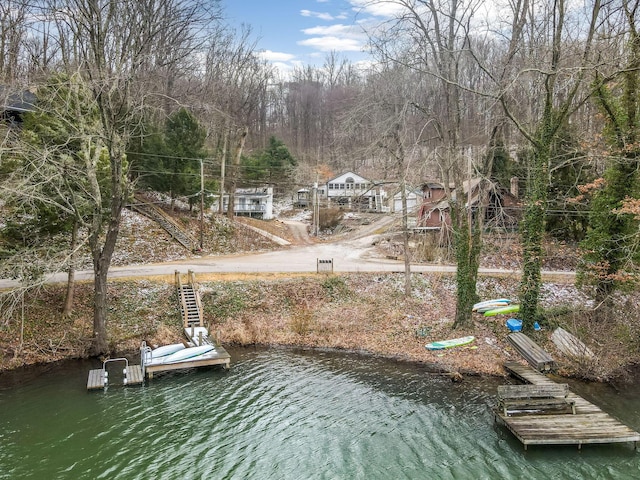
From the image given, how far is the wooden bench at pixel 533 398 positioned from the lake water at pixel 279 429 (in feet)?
2.37

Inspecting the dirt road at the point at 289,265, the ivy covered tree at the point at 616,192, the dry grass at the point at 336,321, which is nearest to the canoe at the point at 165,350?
the dry grass at the point at 336,321

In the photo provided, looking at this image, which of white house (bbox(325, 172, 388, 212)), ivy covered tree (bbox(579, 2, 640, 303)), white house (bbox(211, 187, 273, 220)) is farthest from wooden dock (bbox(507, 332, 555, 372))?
white house (bbox(325, 172, 388, 212))

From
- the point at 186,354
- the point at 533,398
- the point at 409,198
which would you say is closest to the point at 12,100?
the point at 186,354

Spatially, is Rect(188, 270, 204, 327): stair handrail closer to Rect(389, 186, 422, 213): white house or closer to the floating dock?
the floating dock

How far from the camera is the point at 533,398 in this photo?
38.9ft

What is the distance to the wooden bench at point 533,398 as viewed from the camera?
1150cm

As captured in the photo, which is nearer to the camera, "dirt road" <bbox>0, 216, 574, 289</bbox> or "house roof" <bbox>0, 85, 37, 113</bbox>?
"house roof" <bbox>0, 85, 37, 113</bbox>

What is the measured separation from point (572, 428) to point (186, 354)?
1211 cm

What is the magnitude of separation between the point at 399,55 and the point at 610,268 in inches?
470

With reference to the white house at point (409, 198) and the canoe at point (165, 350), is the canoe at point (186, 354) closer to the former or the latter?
the canoe at point (165, 350)

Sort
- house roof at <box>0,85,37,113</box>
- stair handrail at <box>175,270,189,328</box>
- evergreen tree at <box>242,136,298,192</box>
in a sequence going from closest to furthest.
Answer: house roof at <box>0,85,37,113</box>
stair handrail at <box>175,270,189,328</box>
evergreen tree at <box>242,136,298,192</box>

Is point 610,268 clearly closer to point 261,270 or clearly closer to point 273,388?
point 273,388

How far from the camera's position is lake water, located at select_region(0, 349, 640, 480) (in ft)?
31.9

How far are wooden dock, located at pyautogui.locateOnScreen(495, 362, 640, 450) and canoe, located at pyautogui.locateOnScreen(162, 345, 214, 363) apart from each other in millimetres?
10025
